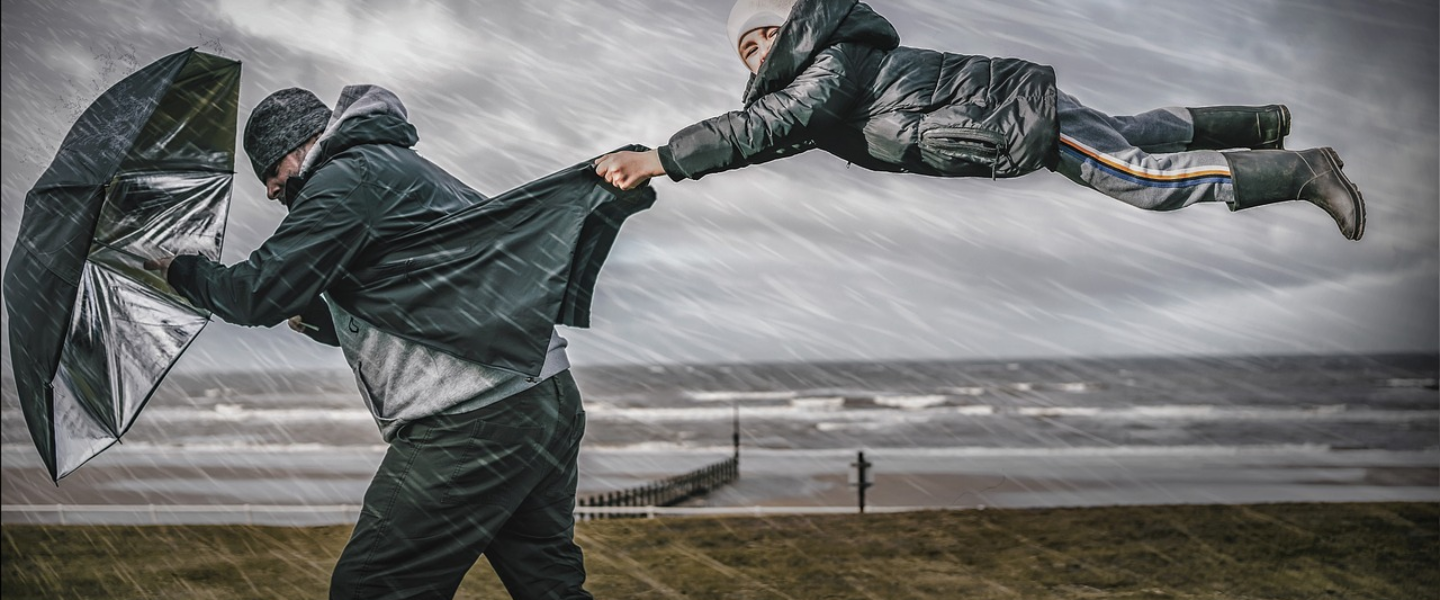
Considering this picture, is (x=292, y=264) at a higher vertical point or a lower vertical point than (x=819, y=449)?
higher

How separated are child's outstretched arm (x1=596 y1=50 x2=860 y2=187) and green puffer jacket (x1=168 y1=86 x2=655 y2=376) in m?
0.12

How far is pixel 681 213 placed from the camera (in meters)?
2.85

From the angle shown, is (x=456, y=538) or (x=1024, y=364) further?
(x=1024, y=364)

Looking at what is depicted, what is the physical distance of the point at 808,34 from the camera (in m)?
1.55

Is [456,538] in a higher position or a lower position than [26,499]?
higher

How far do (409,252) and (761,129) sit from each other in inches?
22.8

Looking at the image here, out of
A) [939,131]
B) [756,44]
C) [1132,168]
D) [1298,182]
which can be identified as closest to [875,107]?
[939,131]

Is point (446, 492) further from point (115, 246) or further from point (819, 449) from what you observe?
point (819, 449)

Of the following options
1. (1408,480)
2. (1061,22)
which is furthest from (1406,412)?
(1061,22)

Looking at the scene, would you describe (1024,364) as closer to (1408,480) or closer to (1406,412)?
(1406,412)

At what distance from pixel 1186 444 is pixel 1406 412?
4.17 metres

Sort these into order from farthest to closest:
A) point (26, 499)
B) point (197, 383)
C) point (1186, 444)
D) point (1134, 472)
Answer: point (197, 383)
point (1186, 444)
point (1134, 472)
point (26, 499)

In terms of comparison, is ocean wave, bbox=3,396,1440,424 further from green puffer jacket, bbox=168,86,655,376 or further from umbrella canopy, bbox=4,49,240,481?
green puffer jacket, bbox=168,86,655,376

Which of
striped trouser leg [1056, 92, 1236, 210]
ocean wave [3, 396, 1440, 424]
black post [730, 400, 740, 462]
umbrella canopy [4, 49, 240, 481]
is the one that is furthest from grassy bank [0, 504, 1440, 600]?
ocean wave [3, 396, 1440, 424]
